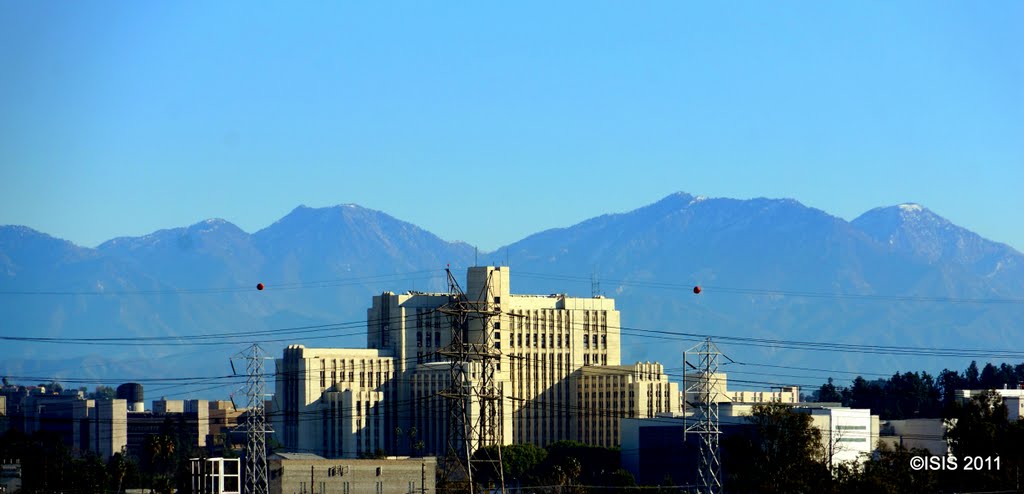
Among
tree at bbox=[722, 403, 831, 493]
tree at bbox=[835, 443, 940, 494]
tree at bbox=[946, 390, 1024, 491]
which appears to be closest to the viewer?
tree at bbox=[835, 443, 940, 494]

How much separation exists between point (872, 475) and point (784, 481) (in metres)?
9.99

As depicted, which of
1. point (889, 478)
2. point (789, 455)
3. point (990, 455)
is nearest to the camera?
point (889, 478)

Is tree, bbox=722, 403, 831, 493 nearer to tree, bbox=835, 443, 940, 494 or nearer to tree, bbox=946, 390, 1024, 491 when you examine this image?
tree, bbox=835, 443, 940, 494

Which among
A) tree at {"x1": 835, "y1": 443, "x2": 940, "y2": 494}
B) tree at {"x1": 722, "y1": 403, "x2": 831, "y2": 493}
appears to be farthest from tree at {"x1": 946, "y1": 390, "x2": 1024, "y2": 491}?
tree at {"x1": 722, "y1": 403, "x2": 831, "y2": 493}

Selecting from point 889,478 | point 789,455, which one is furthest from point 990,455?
point 889,478

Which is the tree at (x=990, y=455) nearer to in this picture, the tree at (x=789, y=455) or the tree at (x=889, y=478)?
the tree at (x=889, y=478)

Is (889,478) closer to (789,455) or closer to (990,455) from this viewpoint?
(789,455)

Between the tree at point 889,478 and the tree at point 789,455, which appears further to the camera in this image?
the tree at point 789,455

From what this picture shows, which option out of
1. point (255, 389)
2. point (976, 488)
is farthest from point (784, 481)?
point (255, 389)

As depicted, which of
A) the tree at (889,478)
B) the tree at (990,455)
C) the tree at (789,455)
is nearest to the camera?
the tree at (889,478)

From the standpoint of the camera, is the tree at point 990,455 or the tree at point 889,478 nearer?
the tree at point 889,478

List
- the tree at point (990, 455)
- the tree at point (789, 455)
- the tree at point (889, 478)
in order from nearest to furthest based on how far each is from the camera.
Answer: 1. the tree at point (889, 478)
2. the tree at point (789, 455)
3. the tree at point (990, 455)

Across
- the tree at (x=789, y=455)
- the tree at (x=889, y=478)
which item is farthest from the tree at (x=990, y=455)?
the tree at (x=789, y=455)

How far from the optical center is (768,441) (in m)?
196
